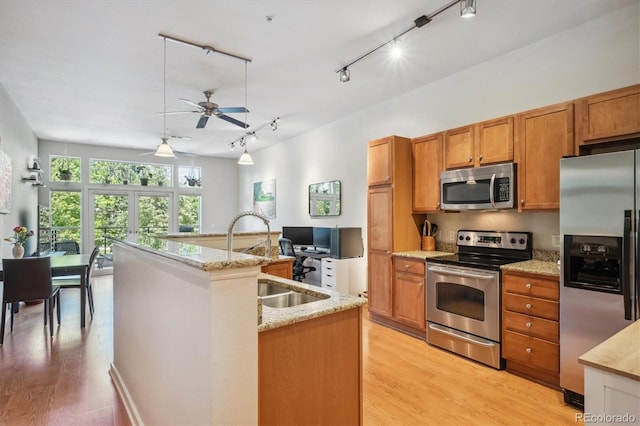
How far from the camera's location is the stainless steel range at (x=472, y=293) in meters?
2.90

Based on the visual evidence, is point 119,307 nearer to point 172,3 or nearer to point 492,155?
point 172,3

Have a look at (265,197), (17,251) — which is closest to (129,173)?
(265,197)

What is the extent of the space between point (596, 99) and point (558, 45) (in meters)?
0.85

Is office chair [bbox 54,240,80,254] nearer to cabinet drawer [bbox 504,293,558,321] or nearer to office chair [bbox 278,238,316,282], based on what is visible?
office chair [bbox 278,238,316,282]

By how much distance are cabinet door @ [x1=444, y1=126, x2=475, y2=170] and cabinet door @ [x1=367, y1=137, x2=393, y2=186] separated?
0.61 m

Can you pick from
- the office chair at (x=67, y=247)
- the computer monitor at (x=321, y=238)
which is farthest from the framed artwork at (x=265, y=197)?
the office chair at (x=67, y=247)

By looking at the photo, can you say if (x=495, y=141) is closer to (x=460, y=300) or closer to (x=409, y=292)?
(x=460, y=300)

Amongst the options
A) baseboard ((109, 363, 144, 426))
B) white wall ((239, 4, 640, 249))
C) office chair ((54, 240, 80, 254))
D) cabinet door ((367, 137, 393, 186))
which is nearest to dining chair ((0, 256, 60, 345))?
baseboard ((109, 363, 144, 426))

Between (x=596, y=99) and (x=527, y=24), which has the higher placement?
(x=527, y=24)

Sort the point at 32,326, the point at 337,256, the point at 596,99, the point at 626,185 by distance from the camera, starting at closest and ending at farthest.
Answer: the point at 626,185 → the point at 596,99 → the point at 32,326 → the point at 337,256

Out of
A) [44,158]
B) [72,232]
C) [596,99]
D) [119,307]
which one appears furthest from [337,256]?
[44,158]

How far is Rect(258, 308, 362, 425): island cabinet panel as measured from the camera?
1.39 meters

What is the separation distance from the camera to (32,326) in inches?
157

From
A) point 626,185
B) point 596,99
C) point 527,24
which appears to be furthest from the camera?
point 527,24
